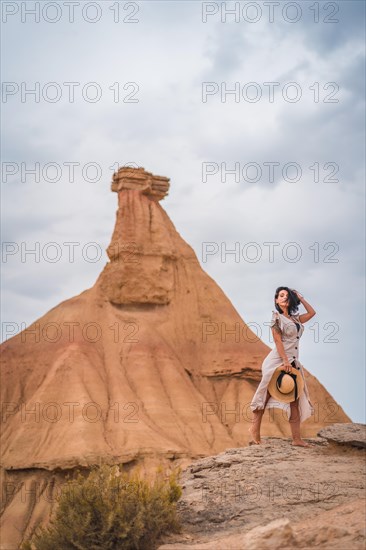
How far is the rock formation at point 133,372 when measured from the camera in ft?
148

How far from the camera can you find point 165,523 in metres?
11.1

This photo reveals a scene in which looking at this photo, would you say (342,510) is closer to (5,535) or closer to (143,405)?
(5,535)

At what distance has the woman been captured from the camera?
45.8ft

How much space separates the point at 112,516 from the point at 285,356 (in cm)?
411

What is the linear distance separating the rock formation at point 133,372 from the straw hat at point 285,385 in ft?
97.7

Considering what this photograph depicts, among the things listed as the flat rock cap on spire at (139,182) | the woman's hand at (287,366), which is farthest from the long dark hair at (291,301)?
the flat rock cap on spire at (139,182)

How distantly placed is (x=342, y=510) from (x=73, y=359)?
40557mm

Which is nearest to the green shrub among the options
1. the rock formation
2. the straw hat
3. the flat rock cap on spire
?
the straw hat

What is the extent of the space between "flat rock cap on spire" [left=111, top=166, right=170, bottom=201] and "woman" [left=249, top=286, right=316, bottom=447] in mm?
43896

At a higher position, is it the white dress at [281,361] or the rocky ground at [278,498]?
the white dress at [281,361]

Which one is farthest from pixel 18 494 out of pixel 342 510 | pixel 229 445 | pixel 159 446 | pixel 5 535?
pixel 342 510

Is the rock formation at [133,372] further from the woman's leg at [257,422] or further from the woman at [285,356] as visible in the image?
the woman at [285,356]

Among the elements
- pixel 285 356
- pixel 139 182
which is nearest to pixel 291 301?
pixel 285 356

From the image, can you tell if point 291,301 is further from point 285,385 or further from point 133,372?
point 133,372
